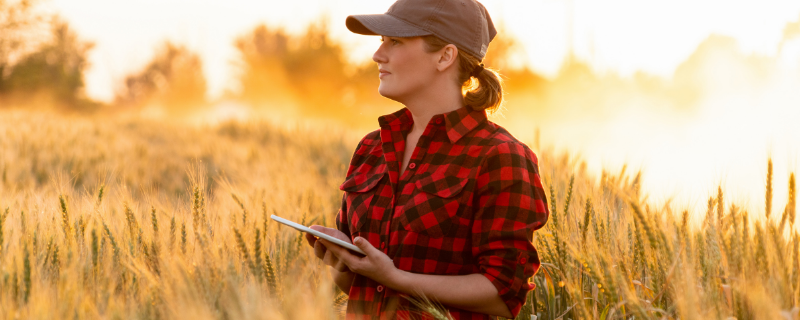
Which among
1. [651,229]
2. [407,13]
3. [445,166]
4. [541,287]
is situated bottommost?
[541,287]

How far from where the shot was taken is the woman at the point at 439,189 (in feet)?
5.31

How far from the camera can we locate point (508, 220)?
5.25 feet

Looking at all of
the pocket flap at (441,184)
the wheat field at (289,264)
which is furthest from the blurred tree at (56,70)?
the pocket flap at (441,184)

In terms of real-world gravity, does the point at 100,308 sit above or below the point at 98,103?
below

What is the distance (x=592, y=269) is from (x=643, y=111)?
26033 mm

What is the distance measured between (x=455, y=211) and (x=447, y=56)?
0.55 meters

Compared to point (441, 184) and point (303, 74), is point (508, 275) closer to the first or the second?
point (441, 184)

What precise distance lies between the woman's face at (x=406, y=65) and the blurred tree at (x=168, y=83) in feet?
106

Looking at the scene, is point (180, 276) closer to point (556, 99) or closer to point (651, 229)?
point (651, 229)

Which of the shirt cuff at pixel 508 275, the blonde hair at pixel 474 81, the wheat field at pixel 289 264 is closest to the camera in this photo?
the wheat field at pixel 289 264

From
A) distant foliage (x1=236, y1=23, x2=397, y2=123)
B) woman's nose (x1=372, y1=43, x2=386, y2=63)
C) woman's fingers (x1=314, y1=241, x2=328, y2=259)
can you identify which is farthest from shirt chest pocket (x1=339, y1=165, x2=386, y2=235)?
distant foliage (x1=236, y1=23, x2=397, y2=123)

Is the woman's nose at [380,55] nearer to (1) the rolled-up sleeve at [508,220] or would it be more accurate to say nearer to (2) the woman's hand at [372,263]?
(1) the rolled-up sleeve at [508,220]

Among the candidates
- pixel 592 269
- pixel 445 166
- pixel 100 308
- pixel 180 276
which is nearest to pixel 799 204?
pixel 592 269

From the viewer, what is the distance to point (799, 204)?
5.75ft
